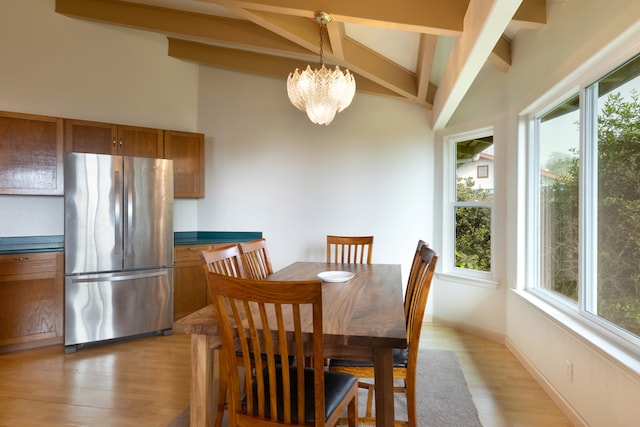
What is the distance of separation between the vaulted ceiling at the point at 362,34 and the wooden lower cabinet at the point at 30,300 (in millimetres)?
2382

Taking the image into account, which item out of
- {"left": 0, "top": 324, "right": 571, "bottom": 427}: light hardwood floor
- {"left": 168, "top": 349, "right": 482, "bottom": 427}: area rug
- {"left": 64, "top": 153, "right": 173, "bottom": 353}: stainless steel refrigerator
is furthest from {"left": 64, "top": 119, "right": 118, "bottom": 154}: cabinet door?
{"left": 168, "top": 349, "right": 482, "bottom": 427}: area rug

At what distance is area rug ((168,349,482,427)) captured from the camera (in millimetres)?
2055

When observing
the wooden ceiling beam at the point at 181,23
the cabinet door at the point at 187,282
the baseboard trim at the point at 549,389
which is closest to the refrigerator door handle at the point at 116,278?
the cabinet door at the point at 187,282

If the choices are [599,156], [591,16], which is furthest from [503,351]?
[591,16]

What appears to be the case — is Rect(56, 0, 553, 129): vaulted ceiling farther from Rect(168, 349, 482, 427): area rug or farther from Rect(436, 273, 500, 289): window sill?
Rect(168, 349, 482, 427): area rug

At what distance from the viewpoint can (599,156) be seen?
6.71 ft

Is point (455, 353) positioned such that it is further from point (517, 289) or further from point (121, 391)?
point (121, 391)

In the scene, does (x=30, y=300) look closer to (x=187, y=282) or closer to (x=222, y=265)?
(x=187, y=282)

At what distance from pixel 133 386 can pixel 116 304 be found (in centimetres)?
102

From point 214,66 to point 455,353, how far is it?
3.99 m

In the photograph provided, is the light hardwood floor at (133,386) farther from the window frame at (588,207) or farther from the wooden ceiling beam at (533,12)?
the wooden ceiling beam at (533,12)

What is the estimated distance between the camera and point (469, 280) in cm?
358

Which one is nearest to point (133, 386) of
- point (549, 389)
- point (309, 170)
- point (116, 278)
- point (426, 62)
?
point (116, 278)

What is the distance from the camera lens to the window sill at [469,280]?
337 centimetres
